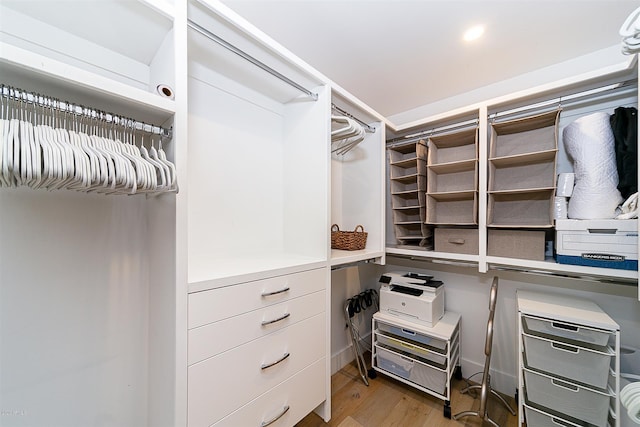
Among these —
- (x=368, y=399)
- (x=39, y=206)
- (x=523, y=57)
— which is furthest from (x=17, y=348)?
(x=523, y=57)

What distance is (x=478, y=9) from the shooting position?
3.99 ft

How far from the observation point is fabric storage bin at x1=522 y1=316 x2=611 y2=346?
3.89 feet

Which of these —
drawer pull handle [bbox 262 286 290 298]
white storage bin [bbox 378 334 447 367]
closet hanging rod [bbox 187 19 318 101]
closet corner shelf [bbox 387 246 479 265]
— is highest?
closet hanging rod [bbox 187 19 318 101]

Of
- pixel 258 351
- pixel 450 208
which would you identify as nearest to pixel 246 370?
pixel 258 351

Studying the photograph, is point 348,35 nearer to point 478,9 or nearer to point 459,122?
point 478,9

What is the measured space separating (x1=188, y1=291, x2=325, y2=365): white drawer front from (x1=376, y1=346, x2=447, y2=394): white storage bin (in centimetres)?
99

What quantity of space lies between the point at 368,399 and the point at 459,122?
2250 mm

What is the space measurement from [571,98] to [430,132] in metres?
0.82

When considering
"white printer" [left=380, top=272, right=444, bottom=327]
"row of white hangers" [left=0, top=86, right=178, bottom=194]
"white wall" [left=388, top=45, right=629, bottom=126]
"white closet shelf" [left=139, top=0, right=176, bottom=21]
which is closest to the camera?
"row of white hangers" [left=0, top=86, right=178, bottom=194]

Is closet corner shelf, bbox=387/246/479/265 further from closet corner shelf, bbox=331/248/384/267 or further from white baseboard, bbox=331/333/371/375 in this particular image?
white baseboard, bbox=331/333/371/375

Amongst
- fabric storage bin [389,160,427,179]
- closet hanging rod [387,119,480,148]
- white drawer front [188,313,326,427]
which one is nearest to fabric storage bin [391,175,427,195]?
fabric storage bin [389,160,427,179]

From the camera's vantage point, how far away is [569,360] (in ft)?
4.09

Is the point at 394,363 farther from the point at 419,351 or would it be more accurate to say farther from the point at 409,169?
the point at 409,169

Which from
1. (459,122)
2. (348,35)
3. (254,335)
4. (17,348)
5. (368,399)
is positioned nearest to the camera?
(17,348)
